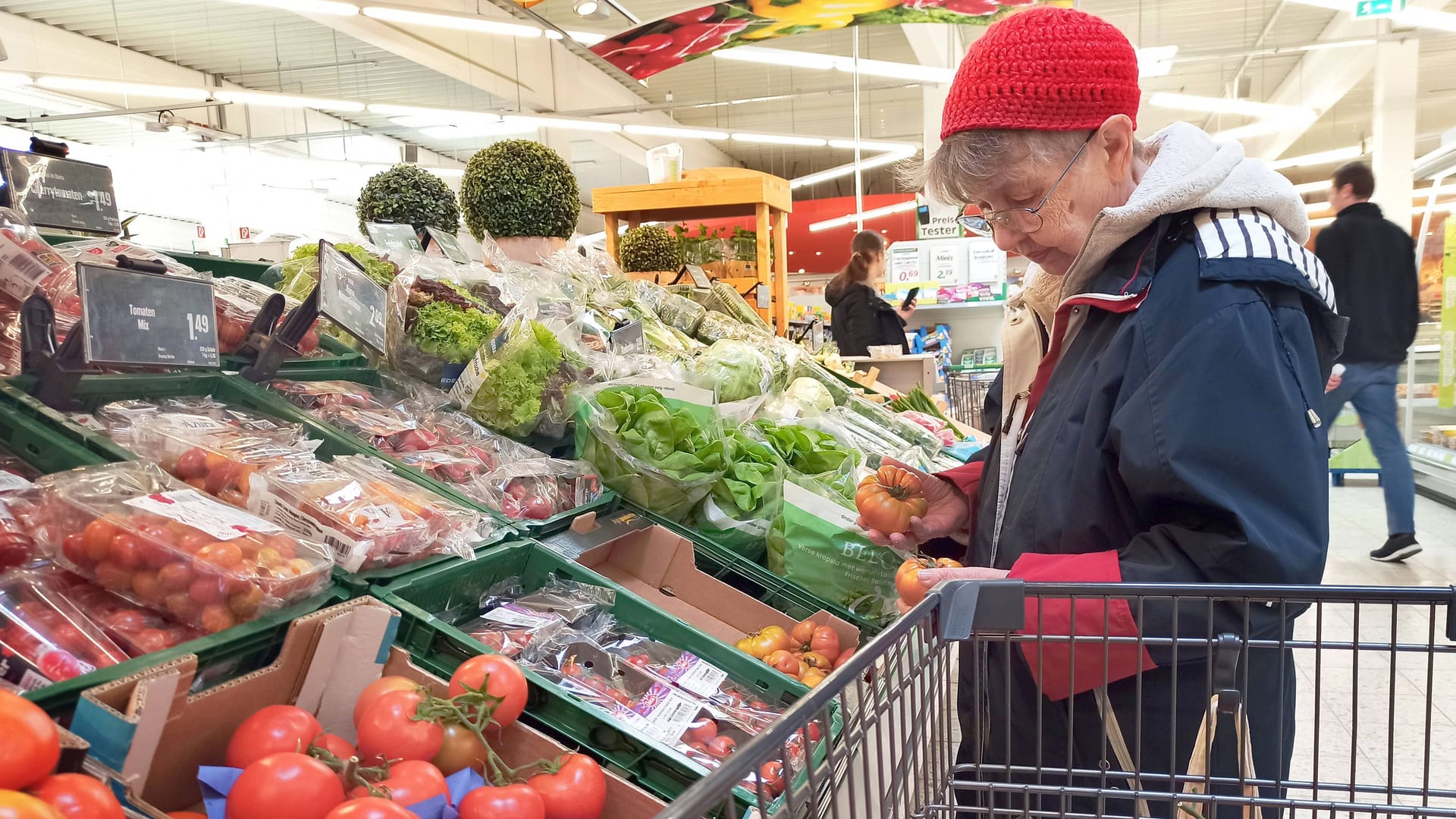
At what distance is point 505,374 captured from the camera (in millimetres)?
2191

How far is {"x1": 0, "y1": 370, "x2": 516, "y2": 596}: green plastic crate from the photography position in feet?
4.70

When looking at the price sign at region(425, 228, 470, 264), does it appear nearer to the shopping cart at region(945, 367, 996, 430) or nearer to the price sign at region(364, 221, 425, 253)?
the price sign at region(364, 221, 425, 253)

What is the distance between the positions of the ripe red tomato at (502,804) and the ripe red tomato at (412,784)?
0.09 ft

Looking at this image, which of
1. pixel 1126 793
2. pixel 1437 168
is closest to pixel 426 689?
pixel 1126 793

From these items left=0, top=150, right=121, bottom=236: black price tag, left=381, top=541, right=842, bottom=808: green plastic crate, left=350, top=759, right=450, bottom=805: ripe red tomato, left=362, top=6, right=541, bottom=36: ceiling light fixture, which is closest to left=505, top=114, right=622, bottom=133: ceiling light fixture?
left=362, top=6, right=541, bottom=36: ceiling light fixture

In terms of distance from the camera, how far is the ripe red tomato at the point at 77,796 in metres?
0.72

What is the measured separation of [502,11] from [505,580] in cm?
1224

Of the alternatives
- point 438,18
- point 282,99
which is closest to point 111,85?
point 282,99

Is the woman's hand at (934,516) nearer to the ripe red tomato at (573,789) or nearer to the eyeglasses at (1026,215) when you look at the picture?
the eyeglasses at (1026,215)

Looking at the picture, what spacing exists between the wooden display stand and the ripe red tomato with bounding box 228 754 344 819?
4231 millimetres

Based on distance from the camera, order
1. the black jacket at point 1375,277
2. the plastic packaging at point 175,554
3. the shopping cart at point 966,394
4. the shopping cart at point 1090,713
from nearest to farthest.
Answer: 1. the shopping cart at point 1090,713
2. the plastic packaging at point 175,554
3. the black jacket at point 1375,277
4. the shopping cart at point 966,394

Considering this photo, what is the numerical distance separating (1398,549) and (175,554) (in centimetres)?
586

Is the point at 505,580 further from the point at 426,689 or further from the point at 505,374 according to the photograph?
the point at 505,374

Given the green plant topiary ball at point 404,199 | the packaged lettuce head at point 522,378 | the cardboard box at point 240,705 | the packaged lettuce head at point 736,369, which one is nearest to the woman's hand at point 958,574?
the cardboard box at point 240,705
